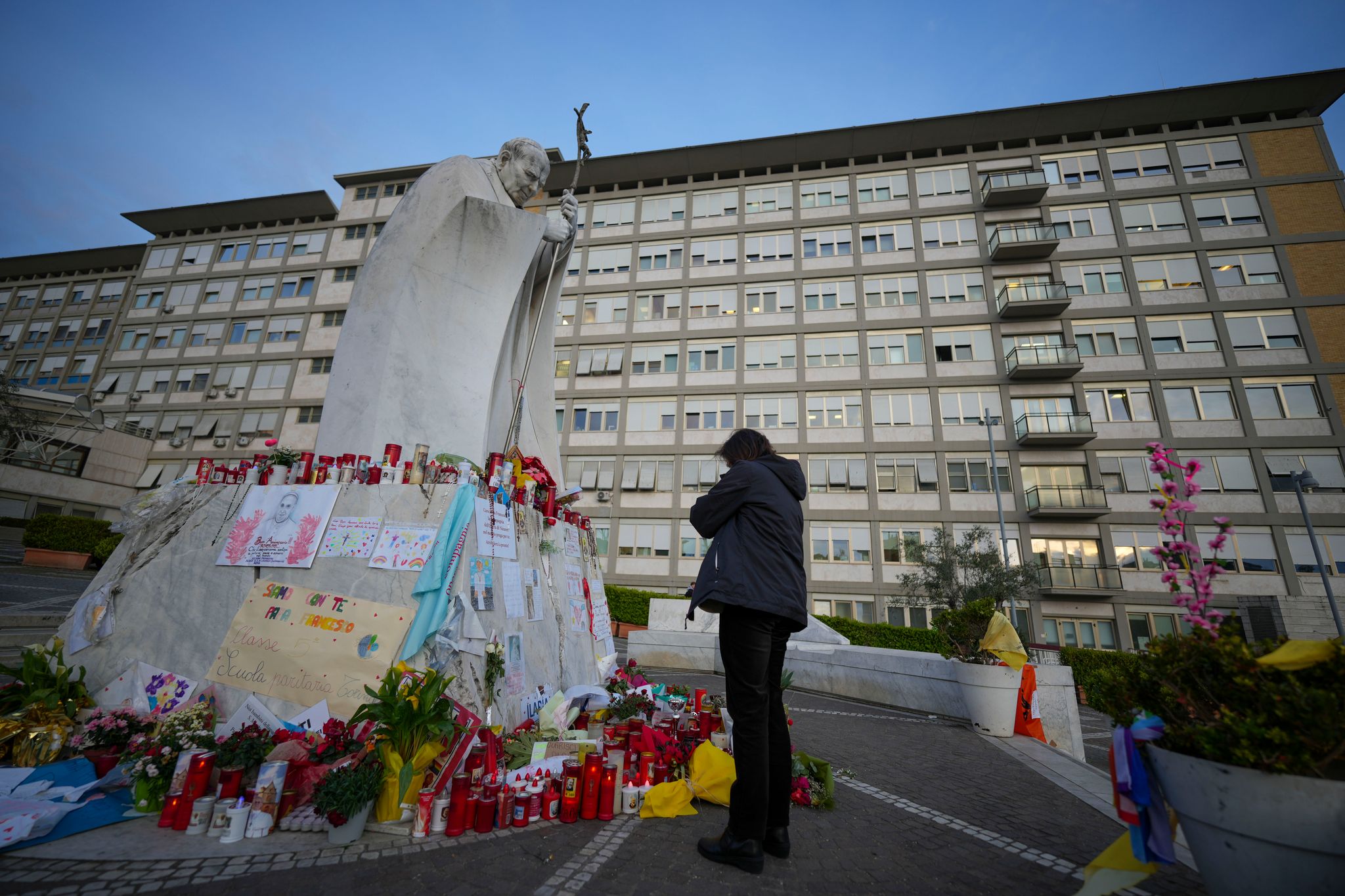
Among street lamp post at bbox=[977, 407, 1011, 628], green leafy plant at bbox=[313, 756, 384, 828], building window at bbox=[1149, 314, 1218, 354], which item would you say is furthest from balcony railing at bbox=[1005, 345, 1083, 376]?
green leafy plant at bbox=[313, 756, 384, 828]

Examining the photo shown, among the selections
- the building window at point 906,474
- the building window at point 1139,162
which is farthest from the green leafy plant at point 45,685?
the building window at point 1139,162

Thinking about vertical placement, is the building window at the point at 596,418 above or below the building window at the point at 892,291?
below

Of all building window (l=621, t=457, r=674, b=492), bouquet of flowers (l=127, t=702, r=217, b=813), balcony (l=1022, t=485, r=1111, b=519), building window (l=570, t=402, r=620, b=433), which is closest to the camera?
bouquet of flowers (l=127, t=702, r=217, b=813)

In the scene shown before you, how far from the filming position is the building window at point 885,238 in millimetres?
28797

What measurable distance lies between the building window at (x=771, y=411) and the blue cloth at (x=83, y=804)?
25.0 m

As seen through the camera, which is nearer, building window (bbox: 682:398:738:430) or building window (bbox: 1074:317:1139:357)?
building window (bbox: 1074:317:1139:357)

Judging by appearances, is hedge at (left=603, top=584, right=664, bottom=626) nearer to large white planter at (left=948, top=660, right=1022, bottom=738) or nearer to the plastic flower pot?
large white planter at (left=948, top=660, right=1022, bottom=738)

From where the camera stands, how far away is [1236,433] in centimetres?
2366

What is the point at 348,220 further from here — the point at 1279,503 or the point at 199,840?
the point at 1279,503

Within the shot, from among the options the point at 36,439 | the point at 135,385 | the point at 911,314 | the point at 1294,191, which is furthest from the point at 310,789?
the point at 135,385

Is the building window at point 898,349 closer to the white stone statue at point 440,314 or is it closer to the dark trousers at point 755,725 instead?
the white stone statue at point 440,314

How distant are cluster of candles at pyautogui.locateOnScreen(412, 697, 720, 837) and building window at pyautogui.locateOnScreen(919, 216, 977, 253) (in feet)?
99.7

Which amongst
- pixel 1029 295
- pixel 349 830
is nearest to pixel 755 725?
Answer: pixel 349 830

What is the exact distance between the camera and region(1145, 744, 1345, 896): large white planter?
1632 millimetres
